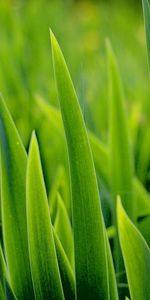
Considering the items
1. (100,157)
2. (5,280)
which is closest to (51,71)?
(100,157)

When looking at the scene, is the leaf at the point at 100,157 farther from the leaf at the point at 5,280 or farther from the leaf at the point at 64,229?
the leaf at the point at 5,280

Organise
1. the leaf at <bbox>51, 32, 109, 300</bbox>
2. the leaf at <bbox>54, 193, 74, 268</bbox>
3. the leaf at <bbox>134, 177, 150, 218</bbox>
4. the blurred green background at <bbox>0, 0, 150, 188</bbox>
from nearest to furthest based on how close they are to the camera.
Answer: the leaf at <bbox>51, 32, 109, 300</bbox>
the leaf at <bbox>54, 193, 74, 268</bbox>
the leaf at <bbox>134, 177, 150, 218</bbox>
the blurred green background at <bbox>0, 0, 150, 188</bbox>

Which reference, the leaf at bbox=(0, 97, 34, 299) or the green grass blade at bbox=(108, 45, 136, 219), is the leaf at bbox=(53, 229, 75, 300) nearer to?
the leaf at bbox=(0, 97, 34, 299)

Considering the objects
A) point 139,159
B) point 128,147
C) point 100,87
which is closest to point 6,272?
point 128,147

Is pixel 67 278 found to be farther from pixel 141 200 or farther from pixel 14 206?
pixel 141 200

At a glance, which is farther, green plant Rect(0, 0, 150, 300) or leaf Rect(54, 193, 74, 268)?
leaf Rect(54, 193, 74, 268)

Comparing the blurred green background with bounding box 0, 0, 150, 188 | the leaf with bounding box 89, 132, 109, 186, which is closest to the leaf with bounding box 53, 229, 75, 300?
the blurred green background with bounding box 0, 0, 150, 188
